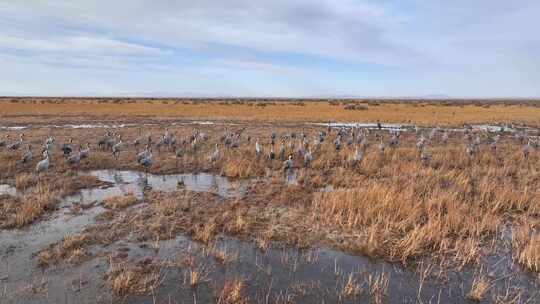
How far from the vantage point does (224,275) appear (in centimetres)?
646

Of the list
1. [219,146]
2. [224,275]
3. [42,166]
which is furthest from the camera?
[219,146]

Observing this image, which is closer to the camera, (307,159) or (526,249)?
(526,249)

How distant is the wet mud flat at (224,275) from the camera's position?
5789mm

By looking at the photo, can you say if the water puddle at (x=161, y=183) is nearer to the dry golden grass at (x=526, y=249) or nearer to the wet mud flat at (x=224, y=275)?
the wet mud flat at (x=224, y=275)

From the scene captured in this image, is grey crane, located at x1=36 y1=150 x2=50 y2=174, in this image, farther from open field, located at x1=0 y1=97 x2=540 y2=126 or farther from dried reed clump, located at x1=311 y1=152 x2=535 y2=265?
open field, located at x1=0 y1=97 x2=540 y2=126

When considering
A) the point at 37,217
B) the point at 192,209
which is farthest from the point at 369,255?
the point at 37,217

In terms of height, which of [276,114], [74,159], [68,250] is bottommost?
[68,250]

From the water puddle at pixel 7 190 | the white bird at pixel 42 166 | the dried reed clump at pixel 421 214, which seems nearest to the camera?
the dried reed clump at pixel 421 214

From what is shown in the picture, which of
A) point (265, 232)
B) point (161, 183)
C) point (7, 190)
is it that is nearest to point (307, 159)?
point (161, 183)

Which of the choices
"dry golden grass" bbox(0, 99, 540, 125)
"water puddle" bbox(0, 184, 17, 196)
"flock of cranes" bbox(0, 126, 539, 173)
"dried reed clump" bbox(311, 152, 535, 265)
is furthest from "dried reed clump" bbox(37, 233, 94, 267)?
"dry golden grass" bbox(0, 99, 540, 125)

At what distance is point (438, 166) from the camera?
14.5 meters

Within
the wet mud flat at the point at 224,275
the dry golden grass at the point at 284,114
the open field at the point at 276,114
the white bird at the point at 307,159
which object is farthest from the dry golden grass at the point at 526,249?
the dry golden grass at the point at 284,114

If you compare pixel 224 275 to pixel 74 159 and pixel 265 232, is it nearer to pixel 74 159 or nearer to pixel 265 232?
pixel 265 232

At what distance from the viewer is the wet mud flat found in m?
5.79
